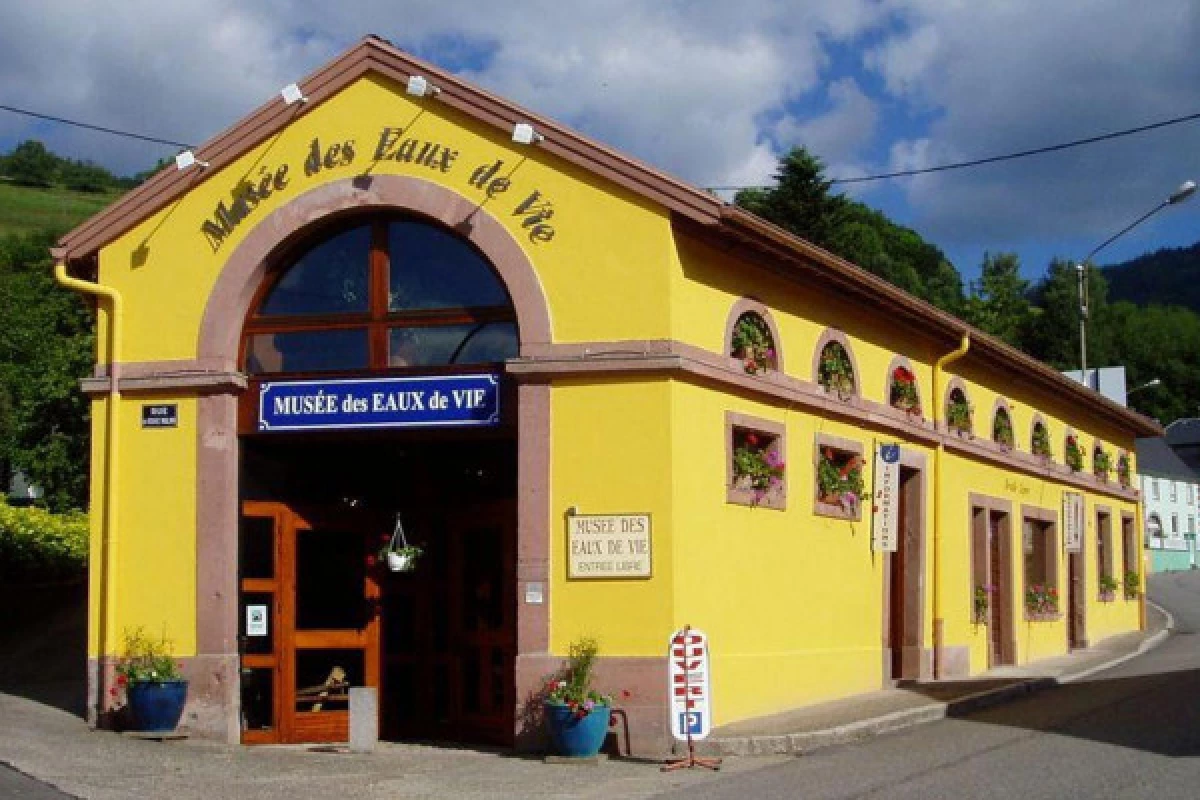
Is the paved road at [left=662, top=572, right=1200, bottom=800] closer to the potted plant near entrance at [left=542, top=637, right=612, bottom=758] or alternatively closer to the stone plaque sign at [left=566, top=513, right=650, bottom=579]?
the potted plant near entrance at [left=542, top=637, right=612, bottom=758]

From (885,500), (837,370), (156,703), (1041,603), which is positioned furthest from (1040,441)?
(156,703)

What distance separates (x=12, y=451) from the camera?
4334 centimetres

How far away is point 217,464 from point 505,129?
4300 millimetres

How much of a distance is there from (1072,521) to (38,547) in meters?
17.7

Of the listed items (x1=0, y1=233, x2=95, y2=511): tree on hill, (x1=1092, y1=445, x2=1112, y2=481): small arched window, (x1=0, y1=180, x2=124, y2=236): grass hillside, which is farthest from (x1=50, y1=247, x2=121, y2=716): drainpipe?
(x1=0, y1=180, x2=124, y2=236): grass hillside

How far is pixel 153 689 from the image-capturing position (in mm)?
15242

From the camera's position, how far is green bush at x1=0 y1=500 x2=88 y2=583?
84.1ft

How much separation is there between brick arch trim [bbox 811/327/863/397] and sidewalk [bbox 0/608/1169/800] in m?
3.66

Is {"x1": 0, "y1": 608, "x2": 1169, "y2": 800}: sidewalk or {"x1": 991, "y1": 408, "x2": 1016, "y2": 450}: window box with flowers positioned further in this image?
{"x1": 991, "y1": 408, "x2": 1016, "y2": 450}: window box with flowers

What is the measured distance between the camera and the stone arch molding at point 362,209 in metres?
15.2

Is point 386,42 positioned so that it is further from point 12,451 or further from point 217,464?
point 12,451

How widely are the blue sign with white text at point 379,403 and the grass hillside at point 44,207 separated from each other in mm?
64469

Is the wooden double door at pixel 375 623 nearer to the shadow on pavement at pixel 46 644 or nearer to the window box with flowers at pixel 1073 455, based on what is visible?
the shadow on pavement at pixel 46 644

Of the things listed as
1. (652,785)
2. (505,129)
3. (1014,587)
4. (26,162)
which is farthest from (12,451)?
(26,162)
